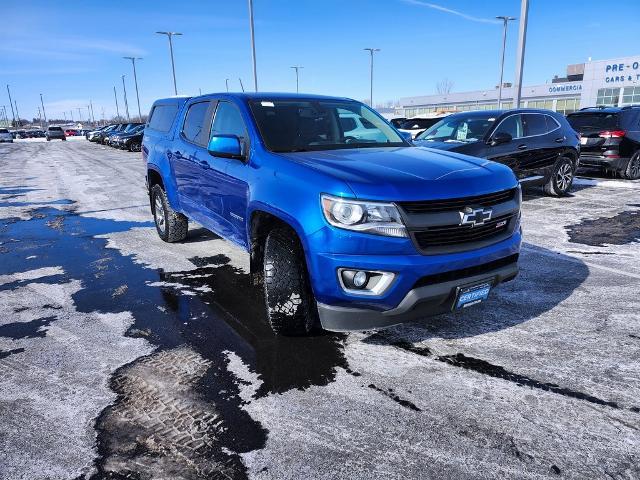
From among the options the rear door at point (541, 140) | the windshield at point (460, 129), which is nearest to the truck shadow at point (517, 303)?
the windshield at point (460, 129)

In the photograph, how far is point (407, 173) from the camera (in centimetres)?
305

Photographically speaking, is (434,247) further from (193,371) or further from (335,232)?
(193,371)

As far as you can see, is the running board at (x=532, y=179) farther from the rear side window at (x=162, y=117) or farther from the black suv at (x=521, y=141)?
the rear side window at (x=162, y=117)

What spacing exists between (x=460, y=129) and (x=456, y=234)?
240 inches

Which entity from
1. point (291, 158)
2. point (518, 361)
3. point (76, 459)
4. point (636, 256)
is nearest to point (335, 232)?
point (291, 158)

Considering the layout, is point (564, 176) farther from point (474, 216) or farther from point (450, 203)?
point (450, 203)

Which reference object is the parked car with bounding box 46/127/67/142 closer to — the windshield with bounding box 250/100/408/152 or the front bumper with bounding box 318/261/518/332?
the windshield with bounding box 250/100/408/152

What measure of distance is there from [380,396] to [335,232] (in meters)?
1.02

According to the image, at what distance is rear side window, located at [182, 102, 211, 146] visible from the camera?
4750mm

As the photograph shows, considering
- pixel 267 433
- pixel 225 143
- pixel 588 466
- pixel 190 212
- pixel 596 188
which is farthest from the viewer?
pixel 596 188

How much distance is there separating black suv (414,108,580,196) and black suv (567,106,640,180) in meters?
2.16

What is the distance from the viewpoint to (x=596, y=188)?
10.4m

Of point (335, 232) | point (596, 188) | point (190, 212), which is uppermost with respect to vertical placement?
point (335, 232)

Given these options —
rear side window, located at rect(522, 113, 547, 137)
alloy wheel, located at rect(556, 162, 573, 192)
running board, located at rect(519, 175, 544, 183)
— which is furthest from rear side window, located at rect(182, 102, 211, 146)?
alloy wheel, located at rect(556, 162, 573, 192)
